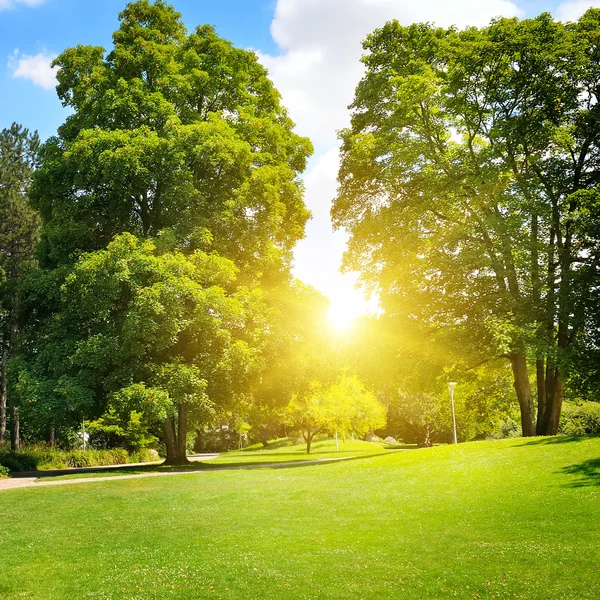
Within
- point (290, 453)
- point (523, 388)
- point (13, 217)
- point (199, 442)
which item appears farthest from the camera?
point (199, 442)

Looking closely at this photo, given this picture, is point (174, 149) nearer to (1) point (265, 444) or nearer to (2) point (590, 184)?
(2) point (590, 184)

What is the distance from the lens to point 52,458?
33500mm

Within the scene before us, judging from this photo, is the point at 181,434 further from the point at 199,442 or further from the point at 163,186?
the point at 199,442

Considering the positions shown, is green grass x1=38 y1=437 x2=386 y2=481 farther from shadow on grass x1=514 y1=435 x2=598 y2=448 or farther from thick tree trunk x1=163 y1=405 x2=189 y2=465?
shadow on grass x1=514 y1=435 x2=598 y2=448

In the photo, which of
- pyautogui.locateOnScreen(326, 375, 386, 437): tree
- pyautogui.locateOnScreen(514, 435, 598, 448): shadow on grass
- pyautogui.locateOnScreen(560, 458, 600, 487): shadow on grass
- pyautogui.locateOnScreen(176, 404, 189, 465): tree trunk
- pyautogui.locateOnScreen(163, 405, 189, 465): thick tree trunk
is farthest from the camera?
pyautogui.locateOnScreen(326, 375, 386, 437): tree

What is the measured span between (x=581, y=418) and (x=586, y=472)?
25.5 m

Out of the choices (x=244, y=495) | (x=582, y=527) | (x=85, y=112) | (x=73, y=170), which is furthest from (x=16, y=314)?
(x=582, y=527)

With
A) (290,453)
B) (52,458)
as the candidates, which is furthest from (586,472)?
(290,453)

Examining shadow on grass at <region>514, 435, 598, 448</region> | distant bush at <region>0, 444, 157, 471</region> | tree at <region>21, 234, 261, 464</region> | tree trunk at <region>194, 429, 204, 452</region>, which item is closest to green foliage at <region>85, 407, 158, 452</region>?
distant bush at <region>0, 444, 157, 471</region>

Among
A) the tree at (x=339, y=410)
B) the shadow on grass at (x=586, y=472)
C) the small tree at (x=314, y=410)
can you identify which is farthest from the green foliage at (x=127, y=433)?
the shadow on grass at (x=586, y=472)

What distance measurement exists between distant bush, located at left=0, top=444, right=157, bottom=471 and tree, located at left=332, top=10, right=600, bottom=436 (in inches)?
894

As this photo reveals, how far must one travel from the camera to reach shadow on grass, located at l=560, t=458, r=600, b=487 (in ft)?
39.6

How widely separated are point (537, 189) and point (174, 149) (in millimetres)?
16410

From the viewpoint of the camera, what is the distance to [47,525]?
12.2m
